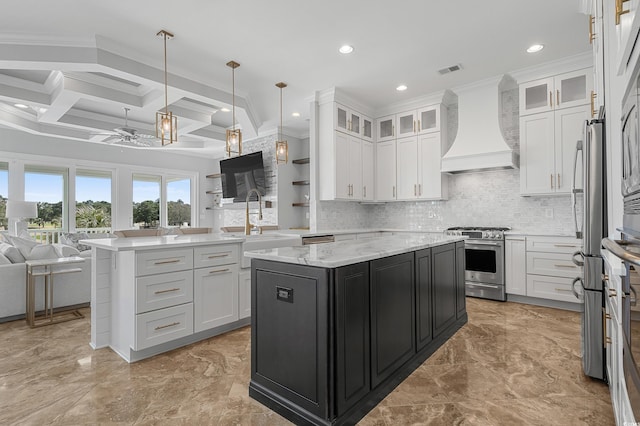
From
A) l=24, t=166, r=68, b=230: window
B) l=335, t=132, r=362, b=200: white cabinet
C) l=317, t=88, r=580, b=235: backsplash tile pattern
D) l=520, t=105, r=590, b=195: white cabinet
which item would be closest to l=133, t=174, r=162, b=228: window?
l=24, t=166, r=68, b=230: window

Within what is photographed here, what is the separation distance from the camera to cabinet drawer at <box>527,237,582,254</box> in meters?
3.88

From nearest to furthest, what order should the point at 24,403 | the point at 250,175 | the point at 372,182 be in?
1. the point at 24,403
2. the point at 372,182
3. the point at 250,175

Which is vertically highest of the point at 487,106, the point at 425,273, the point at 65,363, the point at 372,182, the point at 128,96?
the point at 128,96

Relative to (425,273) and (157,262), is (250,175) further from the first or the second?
(425,273)

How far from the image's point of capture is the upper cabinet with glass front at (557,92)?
13.2 ft

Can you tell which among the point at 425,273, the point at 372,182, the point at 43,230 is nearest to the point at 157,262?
the point at 425,273

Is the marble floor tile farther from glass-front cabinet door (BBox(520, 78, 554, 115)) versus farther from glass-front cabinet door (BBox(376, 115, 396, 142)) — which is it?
glass-front cabinet door (BBox(376, 115, 396, 142))

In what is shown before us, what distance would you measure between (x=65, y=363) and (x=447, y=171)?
488cm

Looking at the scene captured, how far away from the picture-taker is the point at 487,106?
Result: 4.67 m

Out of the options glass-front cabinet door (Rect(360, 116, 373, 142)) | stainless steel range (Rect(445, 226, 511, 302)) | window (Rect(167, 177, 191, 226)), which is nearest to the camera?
stainless steel range (Rect(445, 226, 511, 302))

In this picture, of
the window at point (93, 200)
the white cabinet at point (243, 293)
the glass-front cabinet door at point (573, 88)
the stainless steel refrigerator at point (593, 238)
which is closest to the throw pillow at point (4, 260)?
the white cabinet at point (243, 293)

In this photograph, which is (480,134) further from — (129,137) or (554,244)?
(129,137)

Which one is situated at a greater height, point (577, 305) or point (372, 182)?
point (372, 182)

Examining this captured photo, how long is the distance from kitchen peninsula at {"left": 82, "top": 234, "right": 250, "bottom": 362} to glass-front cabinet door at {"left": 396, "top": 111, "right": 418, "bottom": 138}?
11.5ft
